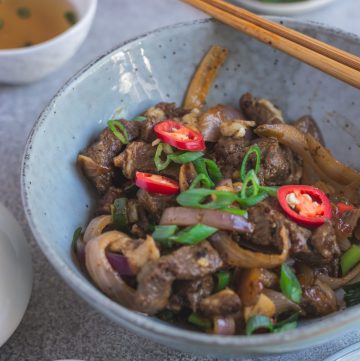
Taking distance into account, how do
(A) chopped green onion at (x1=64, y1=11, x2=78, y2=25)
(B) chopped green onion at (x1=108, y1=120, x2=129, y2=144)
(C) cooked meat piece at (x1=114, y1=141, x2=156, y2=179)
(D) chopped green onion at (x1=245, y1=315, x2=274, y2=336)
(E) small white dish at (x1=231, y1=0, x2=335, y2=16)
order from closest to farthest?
(D) chopped green onion at (x1=245, y1=315, x2=274, y2=336)
(C) cooked meat piece at (x1=114, y1=141, x2=156, y2=179)
(B) chopped green onion at (x1=108, y1=120, x2=129, y2=144)
(A) chopped green onion at (x1=64, y1=11, x2=78, y2=25)
(E) small white dish at (x1=231, y1=0, x2=335, y2=16)

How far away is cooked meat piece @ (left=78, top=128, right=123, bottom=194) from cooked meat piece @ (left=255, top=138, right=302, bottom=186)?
1.88 feet

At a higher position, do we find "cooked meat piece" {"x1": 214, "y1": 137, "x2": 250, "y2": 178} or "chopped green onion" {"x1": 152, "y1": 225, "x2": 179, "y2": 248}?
"cooked meat piece" {"x1": 214, "y1": 137, "x2": 250, "y2": 178}

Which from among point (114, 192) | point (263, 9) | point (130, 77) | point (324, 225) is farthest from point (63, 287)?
point (263, 9)

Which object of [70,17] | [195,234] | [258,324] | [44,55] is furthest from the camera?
[70,17]

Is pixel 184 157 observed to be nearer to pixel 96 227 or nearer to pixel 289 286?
pixel 96 227

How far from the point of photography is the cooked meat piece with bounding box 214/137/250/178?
82.6 inches

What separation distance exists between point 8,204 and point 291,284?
1.48 metres

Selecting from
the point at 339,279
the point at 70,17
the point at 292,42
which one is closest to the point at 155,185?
the point at 339,279

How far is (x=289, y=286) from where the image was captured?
5.79 feet

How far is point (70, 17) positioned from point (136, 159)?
52.2 inches

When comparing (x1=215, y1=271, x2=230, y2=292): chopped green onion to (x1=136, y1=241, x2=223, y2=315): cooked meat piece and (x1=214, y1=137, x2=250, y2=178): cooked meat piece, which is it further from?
(x1=214, y1=137, x2=250, y2=178): cooked meat piece

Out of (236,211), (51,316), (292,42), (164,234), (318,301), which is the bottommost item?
(51,316)

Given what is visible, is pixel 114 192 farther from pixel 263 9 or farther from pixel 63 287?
Result: pixel 263 9

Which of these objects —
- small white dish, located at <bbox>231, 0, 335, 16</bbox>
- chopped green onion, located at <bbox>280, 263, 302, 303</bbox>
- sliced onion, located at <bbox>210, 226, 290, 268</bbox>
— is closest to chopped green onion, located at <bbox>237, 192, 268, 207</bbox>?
sliced onion, located at <bbox>210, 226, 290, 268</bbox>
